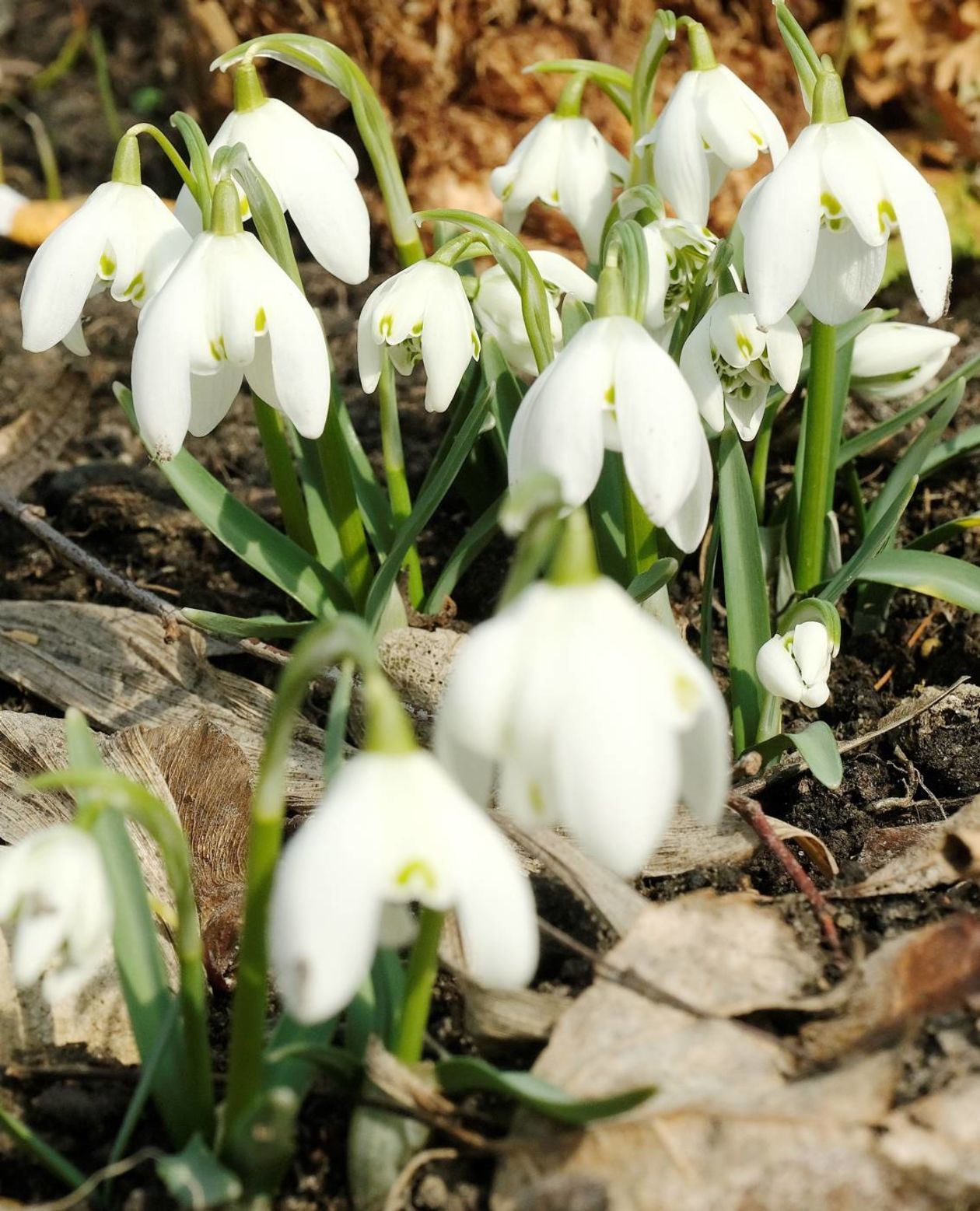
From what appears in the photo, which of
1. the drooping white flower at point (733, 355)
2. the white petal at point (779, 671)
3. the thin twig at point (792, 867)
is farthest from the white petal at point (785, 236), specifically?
the thin twig at point (792, 867)

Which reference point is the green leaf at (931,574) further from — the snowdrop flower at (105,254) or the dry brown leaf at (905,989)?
the snowdrop flower at (105,254)

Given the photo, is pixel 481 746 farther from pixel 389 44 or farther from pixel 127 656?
pixel 389 44

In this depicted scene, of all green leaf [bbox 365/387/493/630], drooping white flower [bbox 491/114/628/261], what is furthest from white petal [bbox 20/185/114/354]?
drooping white flower [bbox 491/114/628/261]

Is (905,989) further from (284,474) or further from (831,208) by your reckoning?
(284,474)

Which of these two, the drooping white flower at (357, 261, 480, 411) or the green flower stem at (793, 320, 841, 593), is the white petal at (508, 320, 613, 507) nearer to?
the drooping white flower at (357, 261, 480, 411)

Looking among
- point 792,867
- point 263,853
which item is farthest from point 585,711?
point 792,867

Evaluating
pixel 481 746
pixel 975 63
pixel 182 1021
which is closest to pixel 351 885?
pixel 481 746
